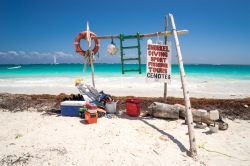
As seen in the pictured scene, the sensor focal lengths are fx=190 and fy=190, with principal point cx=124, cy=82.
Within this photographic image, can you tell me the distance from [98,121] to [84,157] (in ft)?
7.61

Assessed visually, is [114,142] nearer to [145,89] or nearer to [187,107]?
[187,107]

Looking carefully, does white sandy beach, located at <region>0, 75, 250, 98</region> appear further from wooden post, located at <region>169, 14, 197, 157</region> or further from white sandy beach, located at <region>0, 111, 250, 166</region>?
wooden post, located at <region>169, 14, 197, 157</region>

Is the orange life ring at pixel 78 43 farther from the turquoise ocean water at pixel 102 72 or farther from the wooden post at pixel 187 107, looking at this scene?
the turquoise ocean water at pixel 102 72

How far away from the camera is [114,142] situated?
471cm

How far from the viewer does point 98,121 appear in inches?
247

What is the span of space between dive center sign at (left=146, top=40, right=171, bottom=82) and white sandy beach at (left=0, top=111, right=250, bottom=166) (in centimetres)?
153

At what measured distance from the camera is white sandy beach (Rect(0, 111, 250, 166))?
3928mm

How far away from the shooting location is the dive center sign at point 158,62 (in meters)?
6.51

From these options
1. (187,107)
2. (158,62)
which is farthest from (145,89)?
(187,107)

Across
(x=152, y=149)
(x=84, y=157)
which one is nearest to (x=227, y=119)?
(x=152, y=149)

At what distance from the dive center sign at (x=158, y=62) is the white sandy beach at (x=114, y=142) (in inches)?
60.0

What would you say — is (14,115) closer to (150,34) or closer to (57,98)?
(57,98)

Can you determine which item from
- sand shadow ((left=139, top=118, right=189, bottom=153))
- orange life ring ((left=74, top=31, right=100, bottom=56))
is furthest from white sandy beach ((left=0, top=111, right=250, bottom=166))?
orange life ring ((left=74, top=31, right=100, bottom=56))

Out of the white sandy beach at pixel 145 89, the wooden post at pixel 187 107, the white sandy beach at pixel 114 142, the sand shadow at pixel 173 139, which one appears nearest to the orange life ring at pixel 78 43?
the white sandy beach at pixel 114 142
